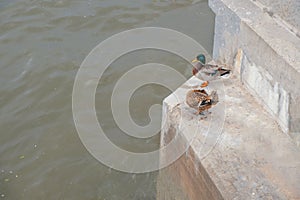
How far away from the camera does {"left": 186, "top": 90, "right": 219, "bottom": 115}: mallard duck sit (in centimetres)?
386

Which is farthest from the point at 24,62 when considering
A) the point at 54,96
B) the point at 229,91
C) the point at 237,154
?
the point at 237,154

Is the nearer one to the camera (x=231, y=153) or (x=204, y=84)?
(x=231, y=153)

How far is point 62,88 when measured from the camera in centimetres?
709

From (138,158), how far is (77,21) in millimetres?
3533

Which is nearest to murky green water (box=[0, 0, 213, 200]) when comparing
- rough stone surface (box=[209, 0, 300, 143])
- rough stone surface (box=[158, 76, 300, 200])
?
rough stone surface (box=[158, 76, 300, 200])

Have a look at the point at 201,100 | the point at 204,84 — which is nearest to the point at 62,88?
the point at 204,84

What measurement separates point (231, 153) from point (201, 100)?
582 mm

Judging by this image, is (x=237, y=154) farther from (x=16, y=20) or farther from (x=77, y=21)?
(x=16, y=20)

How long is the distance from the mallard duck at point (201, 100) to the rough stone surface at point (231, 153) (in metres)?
0.06

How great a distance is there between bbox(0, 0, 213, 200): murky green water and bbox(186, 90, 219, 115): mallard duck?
73.2 inches

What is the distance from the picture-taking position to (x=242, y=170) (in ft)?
10.9

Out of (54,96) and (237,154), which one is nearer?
(237,154)

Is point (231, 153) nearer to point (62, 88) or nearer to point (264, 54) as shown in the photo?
point (264, 54)

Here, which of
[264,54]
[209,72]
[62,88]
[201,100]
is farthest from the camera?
[62,88]
